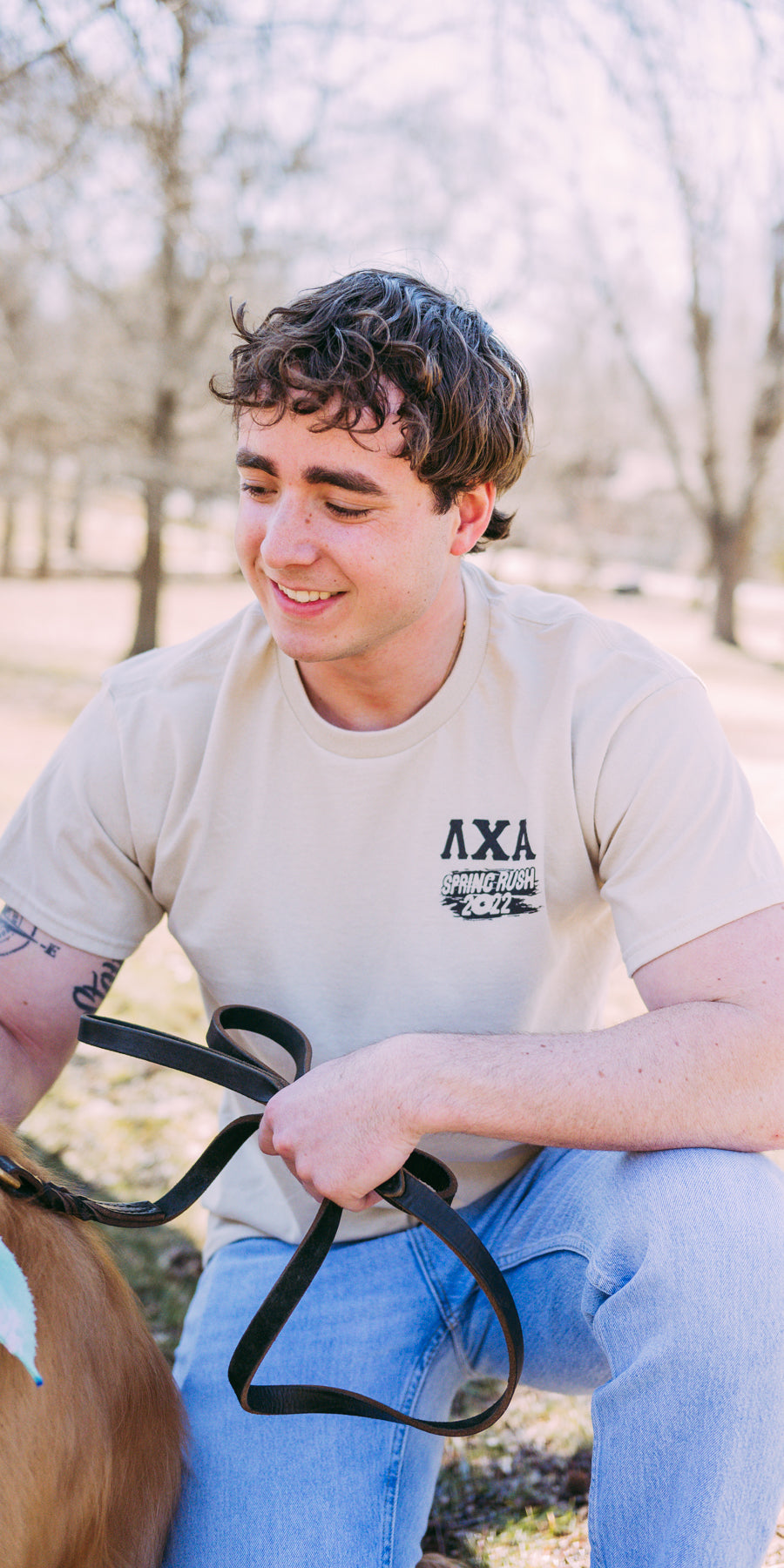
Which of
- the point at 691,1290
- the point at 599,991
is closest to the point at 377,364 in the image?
the point at 599,991

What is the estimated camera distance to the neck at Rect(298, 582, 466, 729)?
6.45ft

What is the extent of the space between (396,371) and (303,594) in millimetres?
375

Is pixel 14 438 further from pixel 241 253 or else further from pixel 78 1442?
pixel 78 1442

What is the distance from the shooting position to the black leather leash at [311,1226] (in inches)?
61.4

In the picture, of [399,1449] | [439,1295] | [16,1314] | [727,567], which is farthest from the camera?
[727,567]

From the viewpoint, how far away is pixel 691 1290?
1.43 meters

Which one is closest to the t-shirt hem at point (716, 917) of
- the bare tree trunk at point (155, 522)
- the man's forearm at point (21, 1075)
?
the man's forearm at point (21, 1075)

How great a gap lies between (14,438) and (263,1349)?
457 inches

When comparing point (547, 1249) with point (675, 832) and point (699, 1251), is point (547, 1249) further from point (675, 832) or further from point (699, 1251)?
point (675, 832)

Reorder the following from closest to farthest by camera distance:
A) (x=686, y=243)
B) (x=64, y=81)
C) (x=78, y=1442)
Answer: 1. (x=78, y=1442)
2. (x=64, y=81)
3. (x=686, y=243)

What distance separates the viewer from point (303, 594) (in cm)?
184

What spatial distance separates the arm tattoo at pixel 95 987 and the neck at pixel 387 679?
56cm

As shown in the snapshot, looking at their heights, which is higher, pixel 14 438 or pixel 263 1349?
pixel 14 438

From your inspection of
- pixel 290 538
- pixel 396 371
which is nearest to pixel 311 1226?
pixel 290 538
